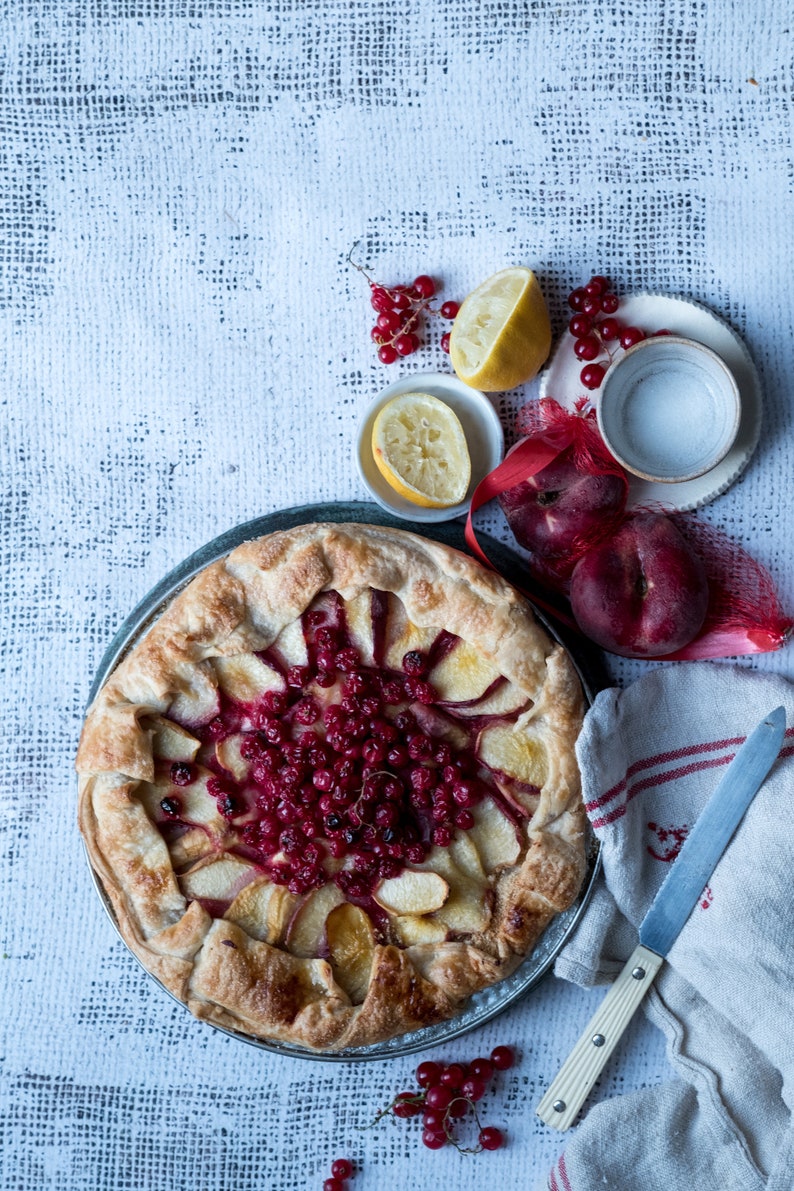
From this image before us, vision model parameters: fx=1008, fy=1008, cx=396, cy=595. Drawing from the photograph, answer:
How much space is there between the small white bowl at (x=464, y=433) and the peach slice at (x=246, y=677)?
0.57m

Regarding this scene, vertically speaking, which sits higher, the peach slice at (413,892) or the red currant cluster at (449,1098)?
the peach slice at (413,892)

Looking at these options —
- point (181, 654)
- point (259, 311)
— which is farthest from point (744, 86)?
point (181, 654)

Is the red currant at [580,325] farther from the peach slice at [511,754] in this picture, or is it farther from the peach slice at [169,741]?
the peach slice at [169,741]

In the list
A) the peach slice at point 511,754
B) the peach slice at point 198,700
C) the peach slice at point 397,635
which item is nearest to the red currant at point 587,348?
the peach slice at point 397,635

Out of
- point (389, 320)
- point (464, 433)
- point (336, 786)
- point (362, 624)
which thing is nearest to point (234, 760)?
point (336, 786)

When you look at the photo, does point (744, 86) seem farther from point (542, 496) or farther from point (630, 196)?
point (542, 496)

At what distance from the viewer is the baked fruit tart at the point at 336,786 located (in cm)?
259

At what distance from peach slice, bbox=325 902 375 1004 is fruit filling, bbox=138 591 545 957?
0.02 metres

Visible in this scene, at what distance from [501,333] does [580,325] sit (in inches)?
11.7

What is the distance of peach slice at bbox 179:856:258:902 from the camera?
2.64 meters

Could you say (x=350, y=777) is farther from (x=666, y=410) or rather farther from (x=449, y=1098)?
(x=666, y=410)

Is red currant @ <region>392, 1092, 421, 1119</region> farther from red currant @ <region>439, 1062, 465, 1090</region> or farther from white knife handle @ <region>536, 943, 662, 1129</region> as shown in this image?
white knife handle @ <region>536, 943, 662, 1129</region>

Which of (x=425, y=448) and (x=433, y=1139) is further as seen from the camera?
(x=433, y=1139)

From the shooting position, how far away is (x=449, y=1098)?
2.90m
